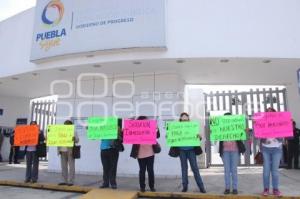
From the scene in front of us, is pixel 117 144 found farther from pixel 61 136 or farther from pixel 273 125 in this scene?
pixel 273 125

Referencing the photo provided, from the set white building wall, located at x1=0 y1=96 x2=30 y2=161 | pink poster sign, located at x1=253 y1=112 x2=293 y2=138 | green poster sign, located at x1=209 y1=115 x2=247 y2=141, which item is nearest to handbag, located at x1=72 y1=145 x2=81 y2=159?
green poster sign, located at x1=209 y1=115 x2=247 y2=141

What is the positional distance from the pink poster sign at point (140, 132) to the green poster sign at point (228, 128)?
4.16 feet

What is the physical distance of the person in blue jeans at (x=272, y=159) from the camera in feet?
20.0

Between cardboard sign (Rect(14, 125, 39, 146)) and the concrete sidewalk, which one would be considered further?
cardboard sign (Rect(14, 125, 39, 146))

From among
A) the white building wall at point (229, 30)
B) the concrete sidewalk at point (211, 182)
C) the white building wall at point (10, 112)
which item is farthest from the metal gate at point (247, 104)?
the white building wall at point (10, 112)

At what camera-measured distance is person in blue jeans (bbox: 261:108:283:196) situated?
6.11 metres

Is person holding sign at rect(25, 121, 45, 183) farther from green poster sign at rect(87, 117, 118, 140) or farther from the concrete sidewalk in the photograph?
green poster sign at rect(87, 117, 118, 140)

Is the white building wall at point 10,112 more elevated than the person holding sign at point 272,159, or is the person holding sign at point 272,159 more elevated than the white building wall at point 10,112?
the white building wall at point 10,112

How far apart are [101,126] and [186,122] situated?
1952 mm

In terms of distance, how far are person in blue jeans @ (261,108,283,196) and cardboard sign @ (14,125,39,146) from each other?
5339 mm

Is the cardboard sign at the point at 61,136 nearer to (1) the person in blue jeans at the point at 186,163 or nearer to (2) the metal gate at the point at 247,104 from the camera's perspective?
(1) the person in blue jeans at the point at 186,163

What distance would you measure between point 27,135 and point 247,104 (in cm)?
783

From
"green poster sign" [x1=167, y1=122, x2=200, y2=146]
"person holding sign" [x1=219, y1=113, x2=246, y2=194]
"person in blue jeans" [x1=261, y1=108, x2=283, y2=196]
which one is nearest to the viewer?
"person in blue jeans" [x1=261, y1=108, x2=283, y2=196]

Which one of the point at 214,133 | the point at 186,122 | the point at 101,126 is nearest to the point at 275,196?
the point at 214,133
